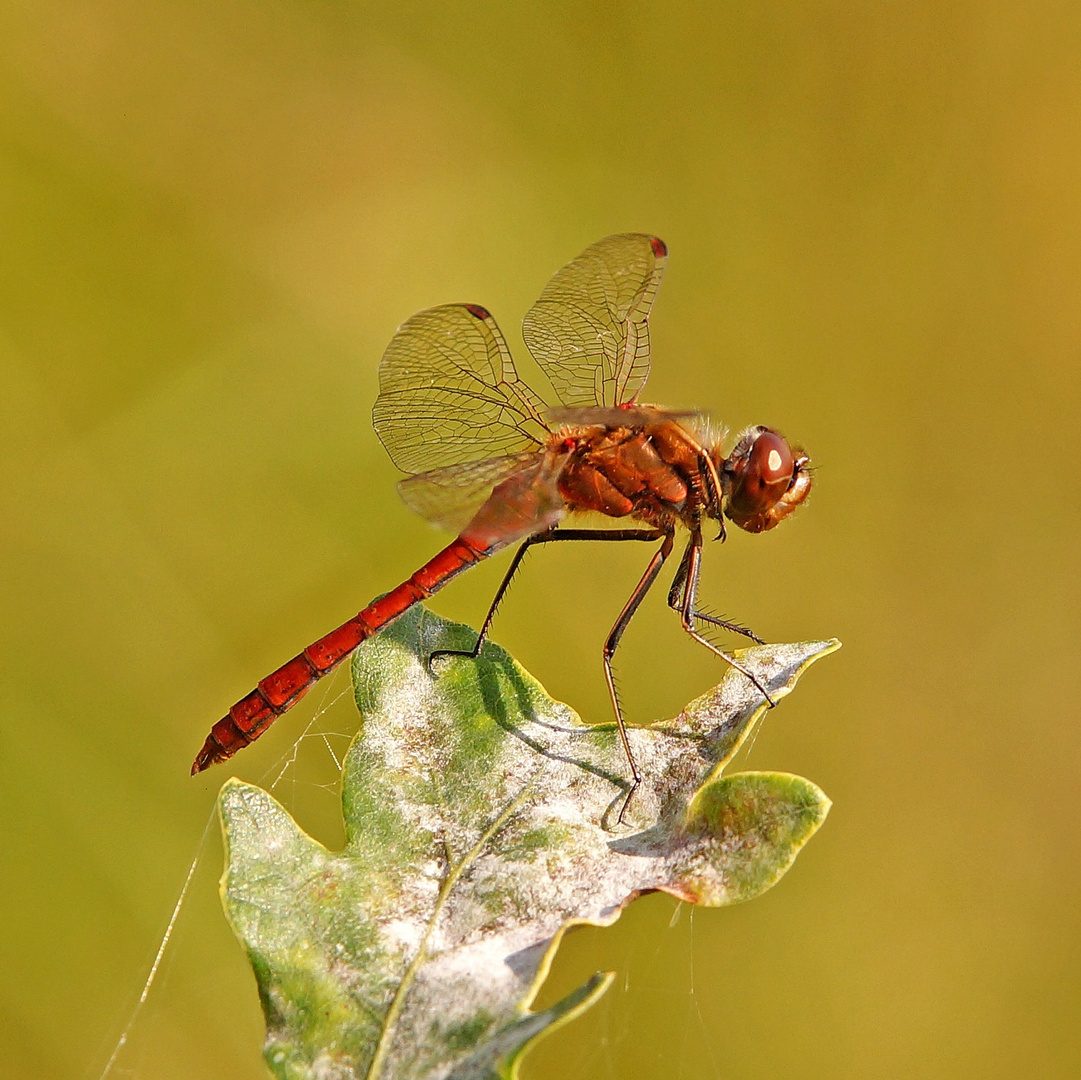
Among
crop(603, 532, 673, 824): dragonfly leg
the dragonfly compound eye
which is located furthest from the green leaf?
the dragonfly compound eye

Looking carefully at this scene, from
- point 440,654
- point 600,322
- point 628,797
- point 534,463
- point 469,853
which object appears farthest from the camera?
point 600,322

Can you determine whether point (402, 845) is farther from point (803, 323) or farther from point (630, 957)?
point (803, 323)

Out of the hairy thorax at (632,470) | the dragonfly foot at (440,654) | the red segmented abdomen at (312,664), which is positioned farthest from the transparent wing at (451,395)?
the dragonfly foot at (440,654)

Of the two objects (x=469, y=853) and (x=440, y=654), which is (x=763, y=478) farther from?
(x=469, y=853)

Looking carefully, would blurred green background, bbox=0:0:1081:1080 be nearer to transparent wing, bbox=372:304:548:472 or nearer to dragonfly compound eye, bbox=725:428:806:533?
transparent wing, bbox=372:304:548:472

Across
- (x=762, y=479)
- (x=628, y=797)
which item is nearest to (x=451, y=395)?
(x=762, y=479)

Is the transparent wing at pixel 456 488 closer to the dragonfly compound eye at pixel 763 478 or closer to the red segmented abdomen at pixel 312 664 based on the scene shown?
the red segmented abdomen at pixel 312 664
